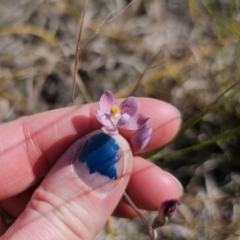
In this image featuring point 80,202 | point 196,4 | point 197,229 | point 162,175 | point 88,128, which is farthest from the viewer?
point 196,4

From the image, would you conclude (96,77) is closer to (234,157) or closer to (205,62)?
(205,62)

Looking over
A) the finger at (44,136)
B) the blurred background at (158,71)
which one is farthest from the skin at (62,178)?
the blurred background at (158,71)

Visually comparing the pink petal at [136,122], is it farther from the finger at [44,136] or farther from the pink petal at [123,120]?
the finger at [44,136]

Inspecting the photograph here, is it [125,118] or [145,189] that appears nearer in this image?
[125,118]

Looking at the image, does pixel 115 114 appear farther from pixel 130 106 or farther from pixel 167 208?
pixel 167 208

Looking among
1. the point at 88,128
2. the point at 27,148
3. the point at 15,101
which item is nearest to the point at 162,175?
the point at 88,128

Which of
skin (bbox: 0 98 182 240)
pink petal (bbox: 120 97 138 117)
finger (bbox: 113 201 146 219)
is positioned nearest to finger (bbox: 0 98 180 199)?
skin (bbox: 0 98 182 240)

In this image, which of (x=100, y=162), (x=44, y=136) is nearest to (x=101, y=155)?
(x=100, y=162)
